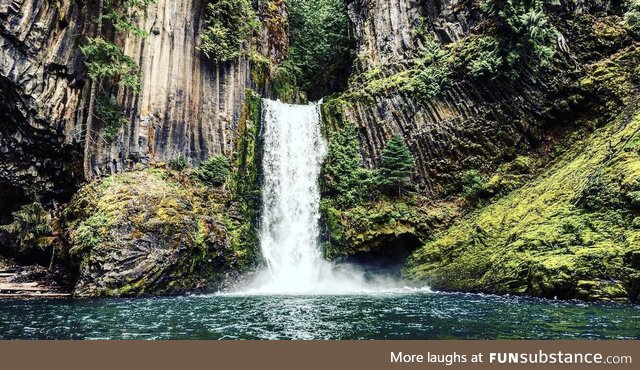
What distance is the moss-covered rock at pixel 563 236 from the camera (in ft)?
46.3

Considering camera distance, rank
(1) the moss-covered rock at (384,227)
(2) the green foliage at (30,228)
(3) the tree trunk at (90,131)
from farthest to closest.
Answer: (1) the moss-covered rock at (384,227), (3) the tree trunk at (90,131), (2) the green foliage at (30,228)

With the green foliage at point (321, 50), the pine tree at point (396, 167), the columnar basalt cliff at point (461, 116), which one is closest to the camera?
the columnar basalt cliff at point (461, 116)

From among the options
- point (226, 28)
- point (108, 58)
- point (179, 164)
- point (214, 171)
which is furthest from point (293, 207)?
point (108, 58)

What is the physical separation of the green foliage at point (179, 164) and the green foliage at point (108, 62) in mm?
4041

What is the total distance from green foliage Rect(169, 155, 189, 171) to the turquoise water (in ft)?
31.9

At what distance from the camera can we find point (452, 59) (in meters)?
25.6

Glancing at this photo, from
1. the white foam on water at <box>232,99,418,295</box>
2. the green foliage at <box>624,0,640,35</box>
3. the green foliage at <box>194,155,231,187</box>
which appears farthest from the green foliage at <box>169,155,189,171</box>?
the green foliage at <box>624,0,640,35</box>

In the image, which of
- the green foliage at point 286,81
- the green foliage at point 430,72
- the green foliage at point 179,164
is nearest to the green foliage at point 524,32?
the green foliage at point 430,72

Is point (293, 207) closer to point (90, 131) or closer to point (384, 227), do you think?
point (384, 227)

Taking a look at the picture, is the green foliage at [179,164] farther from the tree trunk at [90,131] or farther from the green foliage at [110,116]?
the tree trunk at [90,131]

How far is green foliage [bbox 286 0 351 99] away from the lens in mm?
33969
